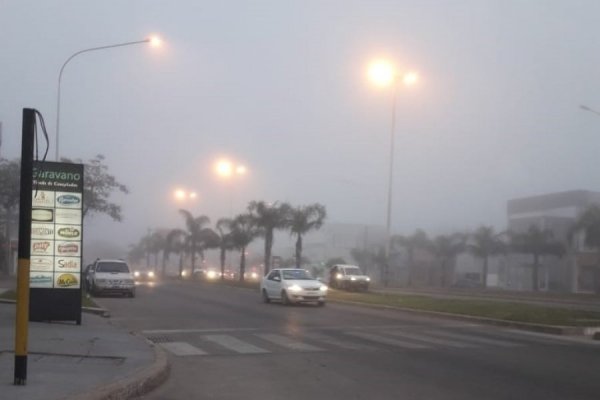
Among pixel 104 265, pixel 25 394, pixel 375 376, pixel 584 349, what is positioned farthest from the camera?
pixel 104 265

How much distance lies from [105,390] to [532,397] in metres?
5.59

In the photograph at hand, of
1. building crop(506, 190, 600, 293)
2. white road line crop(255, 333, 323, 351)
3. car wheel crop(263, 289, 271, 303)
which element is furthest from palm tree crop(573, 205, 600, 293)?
white road line crop(255, 333, 323, 351)

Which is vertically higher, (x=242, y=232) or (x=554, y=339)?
(x=242, y=232)

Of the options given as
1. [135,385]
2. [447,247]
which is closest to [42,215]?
[135,385]

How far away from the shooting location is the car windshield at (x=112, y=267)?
3496 cm

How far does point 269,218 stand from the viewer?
59094 millimetres

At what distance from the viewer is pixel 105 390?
942 centimetres

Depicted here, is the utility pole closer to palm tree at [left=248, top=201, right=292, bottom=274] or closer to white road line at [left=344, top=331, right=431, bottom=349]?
white road line at [left=344, top=331, right=431, bottom=349]

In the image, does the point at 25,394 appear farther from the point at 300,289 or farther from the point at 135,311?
the point at 300,289

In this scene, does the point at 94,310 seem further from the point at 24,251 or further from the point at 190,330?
the point at 24,251

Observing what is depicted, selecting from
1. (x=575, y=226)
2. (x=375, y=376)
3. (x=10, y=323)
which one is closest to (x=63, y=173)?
(x=10, y=323)

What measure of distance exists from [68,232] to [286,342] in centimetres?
547

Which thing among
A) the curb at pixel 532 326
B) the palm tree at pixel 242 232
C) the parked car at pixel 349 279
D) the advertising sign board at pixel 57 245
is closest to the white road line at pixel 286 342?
the advertising sign board at pixel 57 245

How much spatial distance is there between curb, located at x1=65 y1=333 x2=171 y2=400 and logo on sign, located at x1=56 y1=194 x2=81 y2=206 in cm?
587
